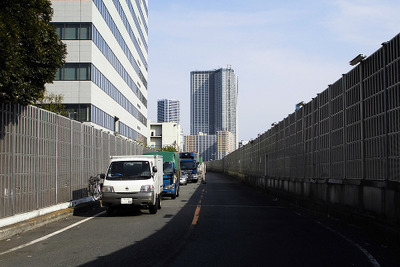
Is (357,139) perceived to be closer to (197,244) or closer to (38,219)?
(197,244)

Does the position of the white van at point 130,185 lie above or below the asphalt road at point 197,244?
above

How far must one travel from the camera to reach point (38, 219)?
12.4 metres

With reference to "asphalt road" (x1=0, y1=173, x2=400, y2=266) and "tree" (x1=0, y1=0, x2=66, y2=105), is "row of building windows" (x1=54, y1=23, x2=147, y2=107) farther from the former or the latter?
"tree" (x1=0, y1=0, x2=66, y2=105)

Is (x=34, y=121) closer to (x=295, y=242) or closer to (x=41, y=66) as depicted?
(x=41, y=66)

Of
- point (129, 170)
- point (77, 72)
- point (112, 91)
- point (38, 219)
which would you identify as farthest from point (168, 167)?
point (112, 91)

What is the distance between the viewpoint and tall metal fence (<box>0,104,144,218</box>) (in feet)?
37.6

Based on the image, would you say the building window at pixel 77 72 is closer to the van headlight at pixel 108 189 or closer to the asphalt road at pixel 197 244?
the van headlight at pixel 108 189

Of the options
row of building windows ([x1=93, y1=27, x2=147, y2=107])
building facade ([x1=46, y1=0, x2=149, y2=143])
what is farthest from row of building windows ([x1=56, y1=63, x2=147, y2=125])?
row of building windows ([x1=93, y1=27, x2=147, y2=107])

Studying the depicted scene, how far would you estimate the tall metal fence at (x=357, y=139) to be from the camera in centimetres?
1038

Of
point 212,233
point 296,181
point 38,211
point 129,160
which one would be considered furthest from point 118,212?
point 296,181

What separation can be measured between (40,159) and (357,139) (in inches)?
382

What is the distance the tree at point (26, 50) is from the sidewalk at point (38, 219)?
10.1ft

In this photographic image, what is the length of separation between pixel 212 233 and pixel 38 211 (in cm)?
559

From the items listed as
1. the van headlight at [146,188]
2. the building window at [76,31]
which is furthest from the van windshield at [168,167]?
the building window at [76,31]
